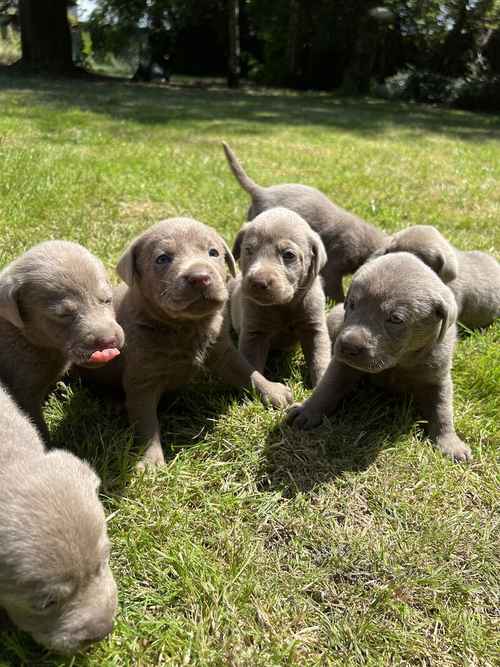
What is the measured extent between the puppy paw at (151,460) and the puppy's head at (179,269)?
79cm

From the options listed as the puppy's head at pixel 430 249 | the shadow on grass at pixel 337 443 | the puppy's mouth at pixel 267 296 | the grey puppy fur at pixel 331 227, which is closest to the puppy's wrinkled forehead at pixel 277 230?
the puppy's mouth at pixel 267 296

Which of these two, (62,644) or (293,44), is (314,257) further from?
(293,44)

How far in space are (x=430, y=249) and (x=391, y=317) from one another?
1.56 m

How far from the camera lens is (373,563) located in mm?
2822

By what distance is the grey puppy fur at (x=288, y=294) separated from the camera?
435cm

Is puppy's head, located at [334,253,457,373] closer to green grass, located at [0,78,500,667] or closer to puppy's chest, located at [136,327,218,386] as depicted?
green grass, located at [0,78,500,667]

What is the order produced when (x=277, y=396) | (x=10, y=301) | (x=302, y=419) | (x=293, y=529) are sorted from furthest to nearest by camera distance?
1. (x=277, y=396)
2. (x=302, y=419)
3. (x=10, y=301)
4. (x=293, y=529)

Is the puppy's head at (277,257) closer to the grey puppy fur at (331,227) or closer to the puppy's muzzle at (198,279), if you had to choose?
the puppy's muzzle at (198,279)

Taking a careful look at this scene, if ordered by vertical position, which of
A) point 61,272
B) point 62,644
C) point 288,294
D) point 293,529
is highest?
point 61,272

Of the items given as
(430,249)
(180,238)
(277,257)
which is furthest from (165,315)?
(430,249)

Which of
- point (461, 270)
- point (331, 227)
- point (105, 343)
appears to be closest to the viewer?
point (105, 343)

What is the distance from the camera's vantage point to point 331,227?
618cm

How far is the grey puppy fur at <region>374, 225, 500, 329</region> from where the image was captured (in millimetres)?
4742

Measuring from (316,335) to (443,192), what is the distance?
5.86 meters
